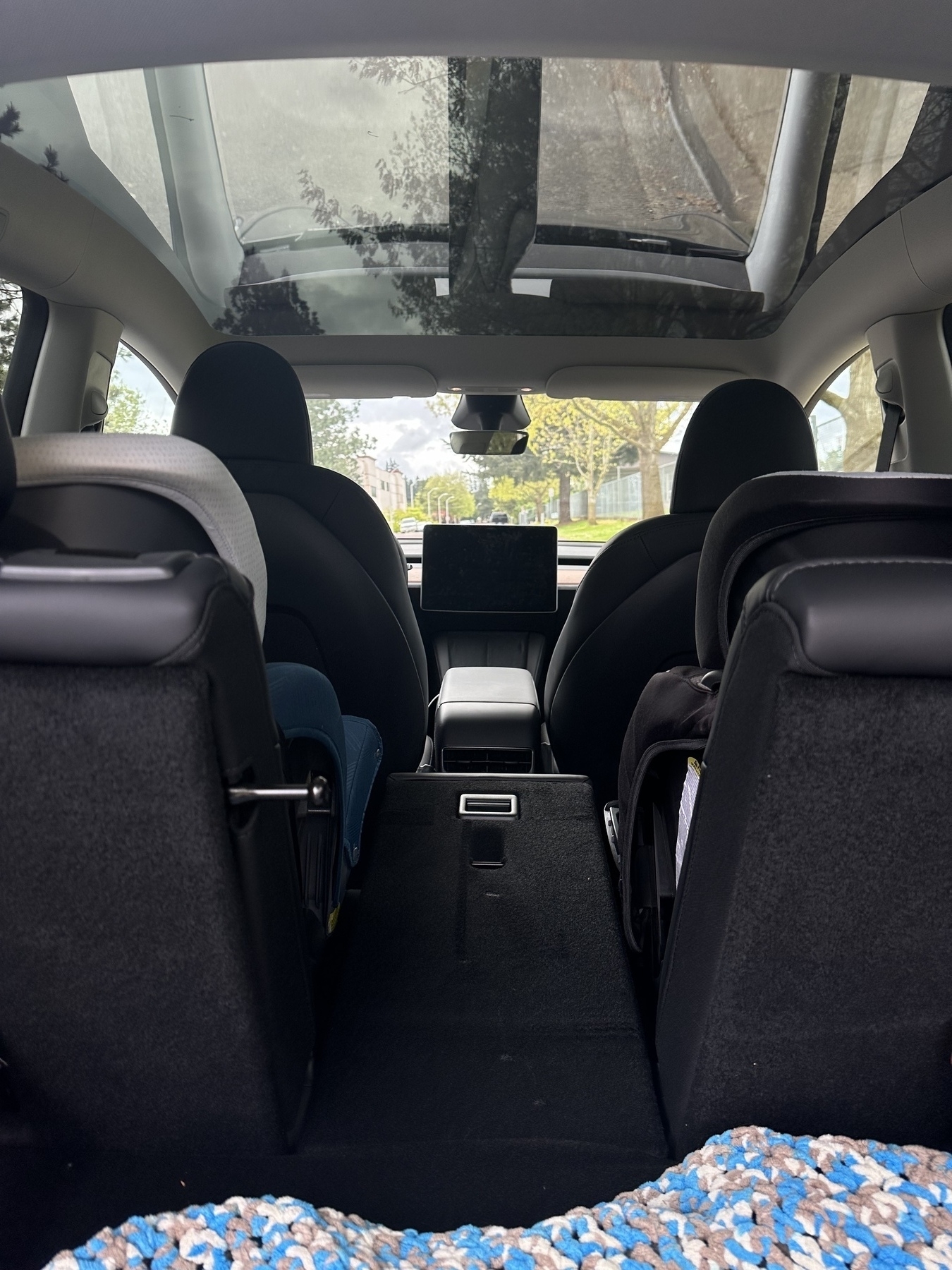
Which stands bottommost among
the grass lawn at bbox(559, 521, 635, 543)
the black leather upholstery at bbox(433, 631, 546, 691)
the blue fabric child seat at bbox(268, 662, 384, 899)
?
the black leather upholstery at bbox(433, 631, 546, 691)

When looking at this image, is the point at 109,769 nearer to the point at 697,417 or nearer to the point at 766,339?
the point at 697,417

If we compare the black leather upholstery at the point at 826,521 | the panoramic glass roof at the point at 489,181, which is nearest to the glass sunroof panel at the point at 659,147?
the panoramic glass roof at the point at 489,181

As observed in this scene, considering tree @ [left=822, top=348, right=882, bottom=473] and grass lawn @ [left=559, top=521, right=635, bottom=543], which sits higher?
tree @ [left=822, top=348, right=882, bottom=473]

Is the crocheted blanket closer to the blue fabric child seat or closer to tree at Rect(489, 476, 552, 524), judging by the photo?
the blue fabric child seat

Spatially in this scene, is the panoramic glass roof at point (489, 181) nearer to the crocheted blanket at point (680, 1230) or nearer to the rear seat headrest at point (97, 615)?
the rear seat headrest at point (97, 615)

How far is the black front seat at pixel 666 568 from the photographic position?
212cm

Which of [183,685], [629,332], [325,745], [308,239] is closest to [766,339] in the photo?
[629,332]

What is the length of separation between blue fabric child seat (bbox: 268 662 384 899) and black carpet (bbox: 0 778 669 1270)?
6.2 inches

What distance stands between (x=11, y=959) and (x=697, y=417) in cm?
187

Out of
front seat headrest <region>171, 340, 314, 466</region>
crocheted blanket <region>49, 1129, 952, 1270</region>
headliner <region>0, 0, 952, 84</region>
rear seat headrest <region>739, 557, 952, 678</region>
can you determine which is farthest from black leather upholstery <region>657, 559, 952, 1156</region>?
front seat headrest <region>171, 340, 314, 466</region>

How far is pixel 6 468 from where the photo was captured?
856mm

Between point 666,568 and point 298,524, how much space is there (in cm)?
94

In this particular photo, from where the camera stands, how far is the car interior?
812 millimetres

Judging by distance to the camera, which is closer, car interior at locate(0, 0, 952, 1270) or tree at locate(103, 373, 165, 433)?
car interior at locate(0, 0, 952, 1270)
